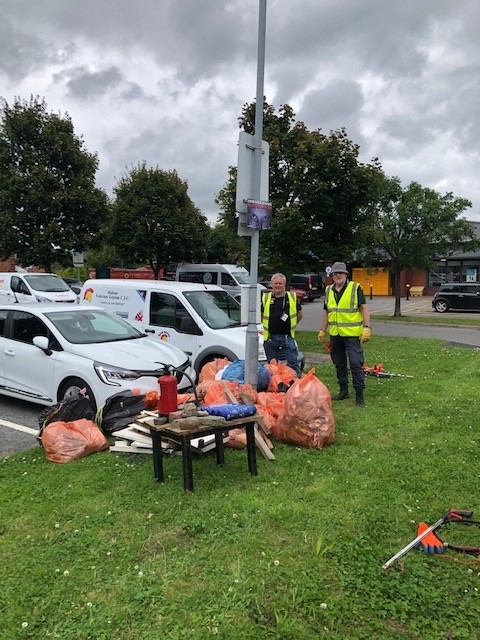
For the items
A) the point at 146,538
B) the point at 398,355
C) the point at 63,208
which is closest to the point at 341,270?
the point at 146,538

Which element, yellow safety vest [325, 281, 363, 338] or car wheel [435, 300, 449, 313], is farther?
car wheel [435, 300, 449, 313]

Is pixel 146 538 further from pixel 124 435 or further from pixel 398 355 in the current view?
pixel 398 355

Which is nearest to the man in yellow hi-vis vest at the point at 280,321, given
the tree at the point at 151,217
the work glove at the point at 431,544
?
the work glove at the point at 431,544

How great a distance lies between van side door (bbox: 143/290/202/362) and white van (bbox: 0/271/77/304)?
999 cm

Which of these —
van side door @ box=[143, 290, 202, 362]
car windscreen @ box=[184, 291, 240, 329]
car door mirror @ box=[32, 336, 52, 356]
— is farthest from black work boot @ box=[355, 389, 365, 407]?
car door mirror @ box=[32, 336, 52, 356]

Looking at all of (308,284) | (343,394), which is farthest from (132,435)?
(308,284)

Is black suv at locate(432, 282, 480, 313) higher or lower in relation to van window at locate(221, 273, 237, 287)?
lower

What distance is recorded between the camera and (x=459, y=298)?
27.2 meters

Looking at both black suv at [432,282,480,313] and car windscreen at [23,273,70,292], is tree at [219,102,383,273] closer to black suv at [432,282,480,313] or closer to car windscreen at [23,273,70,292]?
car windscreen at [23,273,70,292]

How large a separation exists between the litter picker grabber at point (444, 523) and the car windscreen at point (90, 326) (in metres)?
4.69

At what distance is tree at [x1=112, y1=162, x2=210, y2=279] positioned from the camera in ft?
80.9

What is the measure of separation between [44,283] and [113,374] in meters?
13.7

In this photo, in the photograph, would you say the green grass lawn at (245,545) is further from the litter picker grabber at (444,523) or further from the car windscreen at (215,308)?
the car windscreen at (215,308)

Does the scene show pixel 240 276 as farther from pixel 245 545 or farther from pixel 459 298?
pixel 245 545
